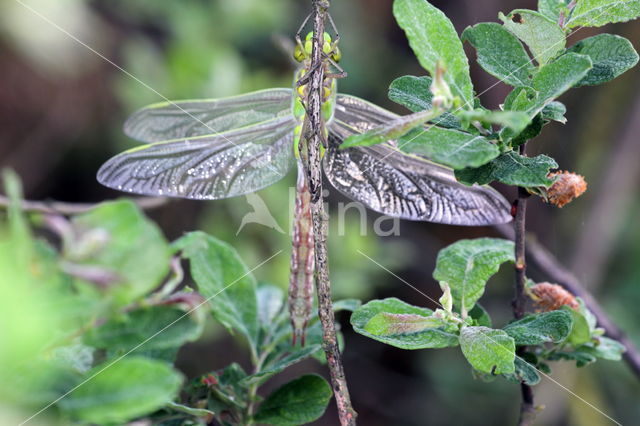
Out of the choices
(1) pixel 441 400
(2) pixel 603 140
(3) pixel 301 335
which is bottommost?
(1) pixel 441 400

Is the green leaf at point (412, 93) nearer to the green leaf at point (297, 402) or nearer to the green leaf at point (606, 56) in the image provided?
the green leaf at point (606, 56)

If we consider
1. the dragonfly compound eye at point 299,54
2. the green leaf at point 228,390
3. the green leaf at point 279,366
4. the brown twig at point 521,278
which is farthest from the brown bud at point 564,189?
the dragonfly compound eye at point 299,54

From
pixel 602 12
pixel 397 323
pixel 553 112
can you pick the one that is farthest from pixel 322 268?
pixel 602 12

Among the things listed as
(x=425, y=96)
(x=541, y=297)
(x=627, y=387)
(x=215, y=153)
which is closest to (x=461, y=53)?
(x=425, y=96)

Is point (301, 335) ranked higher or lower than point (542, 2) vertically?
lower

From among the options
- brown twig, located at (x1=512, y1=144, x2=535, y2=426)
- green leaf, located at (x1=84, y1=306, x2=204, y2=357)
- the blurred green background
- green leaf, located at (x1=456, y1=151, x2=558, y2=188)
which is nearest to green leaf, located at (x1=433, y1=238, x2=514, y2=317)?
brown twig, located at (x1=512, y1=144, x2=535, y2=426)

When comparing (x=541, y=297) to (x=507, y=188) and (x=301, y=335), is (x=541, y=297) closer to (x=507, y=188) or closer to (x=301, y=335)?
(x=301, y=335)

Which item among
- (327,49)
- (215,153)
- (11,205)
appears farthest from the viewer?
(215,153)
